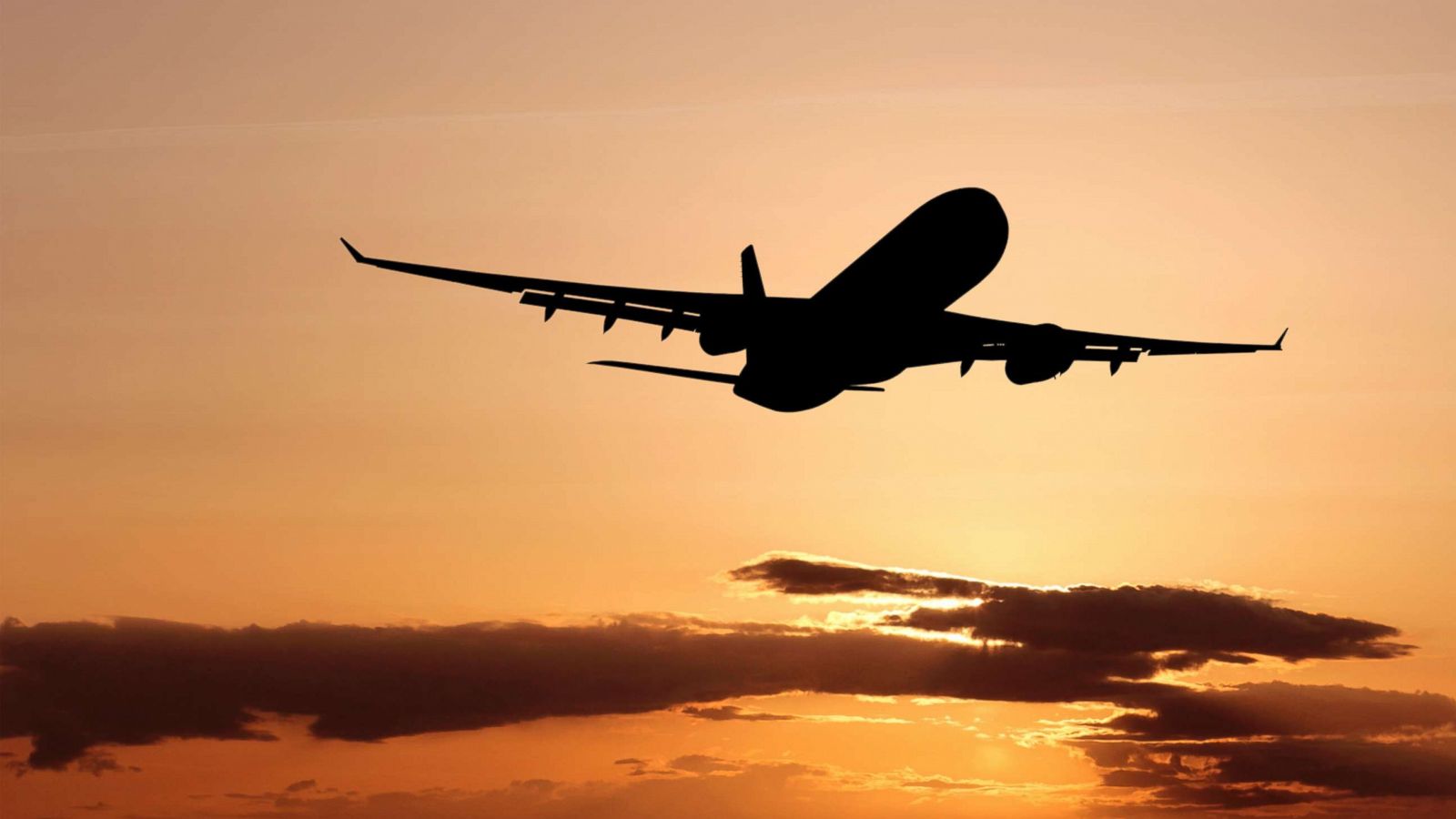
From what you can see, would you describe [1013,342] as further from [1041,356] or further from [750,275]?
[750,275]

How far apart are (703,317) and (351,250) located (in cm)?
1600

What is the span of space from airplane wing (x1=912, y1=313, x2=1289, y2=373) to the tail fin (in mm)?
9378

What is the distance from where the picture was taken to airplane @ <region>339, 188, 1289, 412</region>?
3118 inches

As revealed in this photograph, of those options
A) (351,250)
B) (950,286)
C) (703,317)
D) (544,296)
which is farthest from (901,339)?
(351,250)

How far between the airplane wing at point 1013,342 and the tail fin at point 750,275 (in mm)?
9378

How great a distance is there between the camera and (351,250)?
72.6 m

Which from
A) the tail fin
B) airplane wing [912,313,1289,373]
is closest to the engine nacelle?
airplane wing [912,313,1289,373]

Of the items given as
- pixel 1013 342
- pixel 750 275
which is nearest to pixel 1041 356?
pixel 1013 342

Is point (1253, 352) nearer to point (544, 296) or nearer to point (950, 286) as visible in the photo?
point (950, 286)

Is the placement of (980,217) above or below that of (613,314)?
above

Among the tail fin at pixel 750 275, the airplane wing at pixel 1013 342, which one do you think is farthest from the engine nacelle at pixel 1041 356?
the tail fin at pixel 750 275

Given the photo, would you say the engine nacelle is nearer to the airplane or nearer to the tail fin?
the airplane

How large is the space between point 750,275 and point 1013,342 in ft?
45.9

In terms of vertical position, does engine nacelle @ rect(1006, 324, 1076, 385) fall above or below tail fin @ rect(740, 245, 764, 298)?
below
